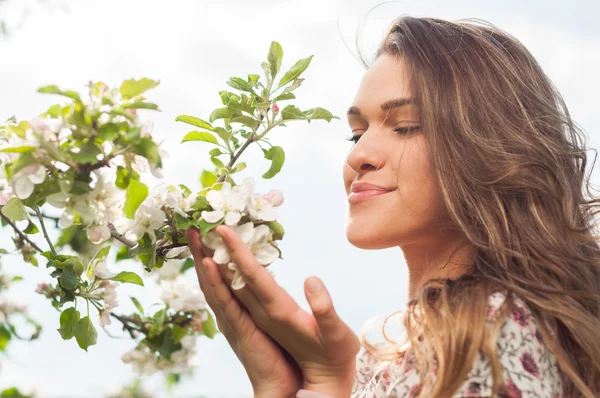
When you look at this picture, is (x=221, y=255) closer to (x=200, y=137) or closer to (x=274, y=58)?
(x=200, y=137)

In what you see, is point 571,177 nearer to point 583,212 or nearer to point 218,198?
point 583,212

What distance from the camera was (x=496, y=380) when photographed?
1282 mm

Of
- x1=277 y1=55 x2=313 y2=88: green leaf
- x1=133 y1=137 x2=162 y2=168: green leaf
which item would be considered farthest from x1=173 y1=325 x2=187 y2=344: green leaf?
x1=133 y1=137 x2=162 y2=168: green leaf

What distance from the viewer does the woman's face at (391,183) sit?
1.61 meters

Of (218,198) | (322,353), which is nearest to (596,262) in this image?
(322,353)

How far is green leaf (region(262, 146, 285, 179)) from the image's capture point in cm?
158

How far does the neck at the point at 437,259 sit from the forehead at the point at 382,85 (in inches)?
13.3

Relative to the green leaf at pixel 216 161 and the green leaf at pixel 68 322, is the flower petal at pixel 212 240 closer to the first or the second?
the green leaf at pixel 216 161

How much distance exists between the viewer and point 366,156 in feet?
5.41

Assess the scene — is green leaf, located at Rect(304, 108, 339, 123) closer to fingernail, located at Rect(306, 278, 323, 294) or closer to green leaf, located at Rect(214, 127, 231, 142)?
green leaf, located at Rect(214, 127, 231, 142)

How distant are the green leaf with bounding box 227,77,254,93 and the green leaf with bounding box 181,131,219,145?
4.6 inches

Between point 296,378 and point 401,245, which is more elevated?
point 401,245

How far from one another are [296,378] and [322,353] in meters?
0.12

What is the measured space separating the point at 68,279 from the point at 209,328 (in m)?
0.61
